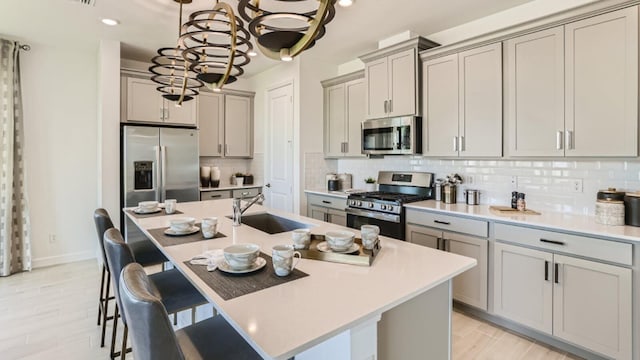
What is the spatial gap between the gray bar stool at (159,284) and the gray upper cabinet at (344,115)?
272cm

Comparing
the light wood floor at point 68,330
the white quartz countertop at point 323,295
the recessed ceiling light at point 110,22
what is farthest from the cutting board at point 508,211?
the recessed ceiling light at point 110,22

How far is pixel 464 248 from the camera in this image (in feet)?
9.09

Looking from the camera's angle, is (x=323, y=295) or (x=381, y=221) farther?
(x=381, y=221)

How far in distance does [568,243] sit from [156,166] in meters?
4.21

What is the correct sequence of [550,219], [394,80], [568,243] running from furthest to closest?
[394,80], [550,219], [568,243]

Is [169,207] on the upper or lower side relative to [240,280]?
upper

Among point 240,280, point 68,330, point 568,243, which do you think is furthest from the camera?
point 68,330

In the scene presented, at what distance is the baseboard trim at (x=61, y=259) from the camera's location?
13.5 feet

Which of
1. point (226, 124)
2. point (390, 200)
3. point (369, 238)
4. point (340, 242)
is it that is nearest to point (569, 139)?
point (390, 200)

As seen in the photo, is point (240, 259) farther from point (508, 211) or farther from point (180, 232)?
point (508, 211)

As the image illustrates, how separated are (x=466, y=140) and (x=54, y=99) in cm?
488

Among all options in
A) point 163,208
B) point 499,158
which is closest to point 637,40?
point 499,158

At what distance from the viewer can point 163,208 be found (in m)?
2.94

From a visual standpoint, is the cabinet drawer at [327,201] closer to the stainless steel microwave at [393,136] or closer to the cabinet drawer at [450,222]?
the stainless steel microwave at [393,136]
